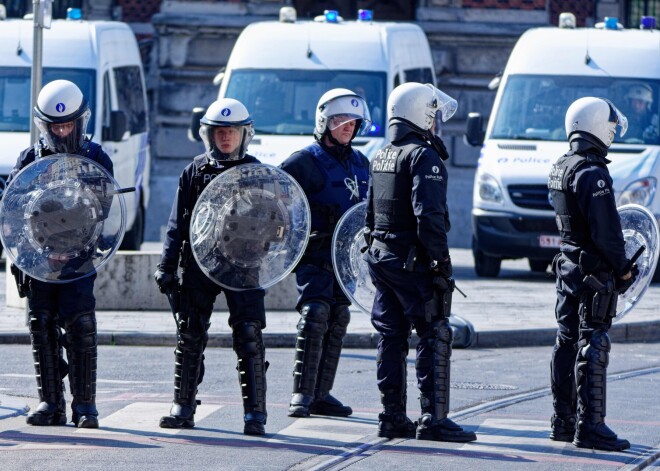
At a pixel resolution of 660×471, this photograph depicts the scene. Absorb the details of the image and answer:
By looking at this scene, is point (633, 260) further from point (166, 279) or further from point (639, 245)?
point (166, 279)

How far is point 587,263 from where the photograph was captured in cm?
851

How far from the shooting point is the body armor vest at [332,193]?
954cm

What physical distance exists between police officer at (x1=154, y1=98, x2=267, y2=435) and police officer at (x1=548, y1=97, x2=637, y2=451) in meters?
1.54

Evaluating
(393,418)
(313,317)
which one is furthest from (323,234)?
(393,418)

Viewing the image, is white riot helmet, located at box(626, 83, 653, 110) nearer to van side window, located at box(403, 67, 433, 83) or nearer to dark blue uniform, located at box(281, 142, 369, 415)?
van side window, located at box(403, 67, 433, 83)

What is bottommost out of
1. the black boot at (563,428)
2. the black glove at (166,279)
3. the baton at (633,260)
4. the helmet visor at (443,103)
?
the black boot at (563,428)

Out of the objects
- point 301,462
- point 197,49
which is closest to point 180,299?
point 301,462

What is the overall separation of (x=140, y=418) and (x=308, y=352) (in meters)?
0.96

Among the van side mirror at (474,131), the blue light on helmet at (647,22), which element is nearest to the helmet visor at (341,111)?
the van side mirror at (474,131)

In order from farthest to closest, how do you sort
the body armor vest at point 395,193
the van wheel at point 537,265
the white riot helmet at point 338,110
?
the van wheel at point 537,265, the white riot helmet at point 338,110, the body armor vest at point 395,193

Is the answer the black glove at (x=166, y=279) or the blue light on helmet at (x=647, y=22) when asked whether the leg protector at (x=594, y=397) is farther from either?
the blue light on helmet at (x=647, y=22)

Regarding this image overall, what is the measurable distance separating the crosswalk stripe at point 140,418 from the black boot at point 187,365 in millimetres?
77

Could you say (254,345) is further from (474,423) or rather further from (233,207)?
(474,423)

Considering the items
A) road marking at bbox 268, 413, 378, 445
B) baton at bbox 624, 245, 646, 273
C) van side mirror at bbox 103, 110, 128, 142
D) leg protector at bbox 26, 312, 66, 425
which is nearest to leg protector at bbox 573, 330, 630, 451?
baton at bbox 624, 245, 646, 273
